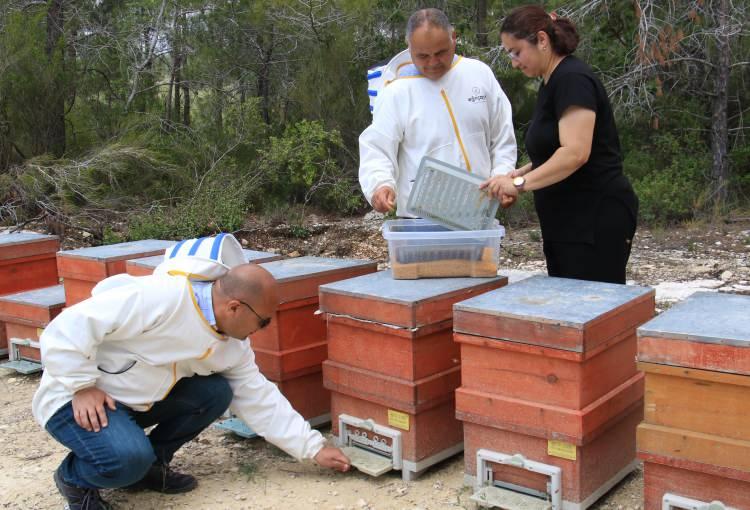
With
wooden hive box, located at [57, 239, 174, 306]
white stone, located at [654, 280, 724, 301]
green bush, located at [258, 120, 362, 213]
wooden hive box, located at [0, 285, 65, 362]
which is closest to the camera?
wooden hive box, located at [57, 239, 174, 306]

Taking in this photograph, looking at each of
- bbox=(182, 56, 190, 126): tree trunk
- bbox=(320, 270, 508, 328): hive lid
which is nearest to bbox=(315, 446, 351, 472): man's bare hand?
bbox=(320, 270, 508, 328): hive lid

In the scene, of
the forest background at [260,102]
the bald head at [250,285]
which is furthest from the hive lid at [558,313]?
the forest background at [260,102]

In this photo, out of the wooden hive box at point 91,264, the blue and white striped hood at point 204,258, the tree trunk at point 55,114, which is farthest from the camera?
the tree trunk at point 55,114

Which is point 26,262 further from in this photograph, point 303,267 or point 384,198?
point 384,198

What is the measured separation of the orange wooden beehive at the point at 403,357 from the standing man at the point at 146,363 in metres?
0.29

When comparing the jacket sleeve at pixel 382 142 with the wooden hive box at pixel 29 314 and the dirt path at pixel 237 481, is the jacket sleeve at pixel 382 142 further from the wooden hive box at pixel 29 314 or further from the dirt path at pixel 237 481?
the wooden hive box at pixel 29 314

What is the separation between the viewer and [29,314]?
475cm

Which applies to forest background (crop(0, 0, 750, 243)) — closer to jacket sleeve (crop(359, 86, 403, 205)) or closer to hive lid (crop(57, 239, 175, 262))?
hive lid (crop(57, 239, 175, 262))

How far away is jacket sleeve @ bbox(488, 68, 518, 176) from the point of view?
11.7 feet

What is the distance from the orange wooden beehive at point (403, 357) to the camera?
2988 mm

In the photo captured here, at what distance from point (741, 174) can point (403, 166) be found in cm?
844

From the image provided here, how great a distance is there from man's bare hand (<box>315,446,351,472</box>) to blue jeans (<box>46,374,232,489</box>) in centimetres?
43

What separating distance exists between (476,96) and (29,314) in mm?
3097

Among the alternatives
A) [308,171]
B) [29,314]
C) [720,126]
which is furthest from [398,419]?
[720,126]
